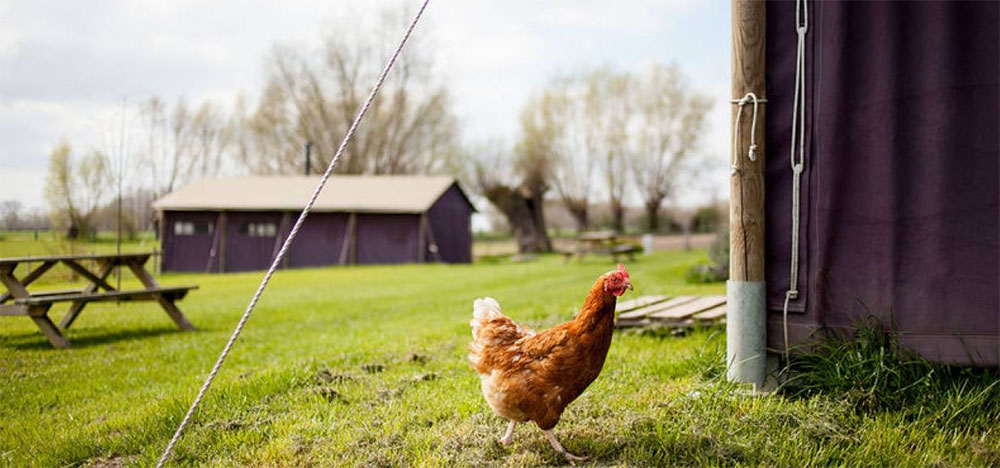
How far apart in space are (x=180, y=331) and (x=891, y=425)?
7.23m

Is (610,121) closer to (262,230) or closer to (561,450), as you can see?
(262,230)

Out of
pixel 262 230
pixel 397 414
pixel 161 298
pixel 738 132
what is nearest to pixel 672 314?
pixel 738 132

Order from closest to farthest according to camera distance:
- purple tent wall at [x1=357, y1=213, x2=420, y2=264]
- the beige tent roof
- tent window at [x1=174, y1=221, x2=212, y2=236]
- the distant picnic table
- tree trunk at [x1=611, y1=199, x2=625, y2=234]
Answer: the distant picnic table → the beige tent roof → purple tent wall at [x1=357, y1=213, x2=420, y2=264] → tent window at [x1=174, y1=221, x2=212, y2=236] → tree trunk at [x1=611, y1=199, x2=625, y2=234]

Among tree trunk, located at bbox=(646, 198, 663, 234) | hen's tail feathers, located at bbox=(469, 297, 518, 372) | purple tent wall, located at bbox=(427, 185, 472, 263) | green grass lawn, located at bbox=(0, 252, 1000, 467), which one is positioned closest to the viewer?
green grass lawn, located at bbox=(0, 252, 1000, 467)

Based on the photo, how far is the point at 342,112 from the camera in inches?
1410

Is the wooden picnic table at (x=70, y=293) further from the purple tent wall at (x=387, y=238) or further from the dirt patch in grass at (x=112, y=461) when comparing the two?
the purple tent wall at (x=387, y=238)

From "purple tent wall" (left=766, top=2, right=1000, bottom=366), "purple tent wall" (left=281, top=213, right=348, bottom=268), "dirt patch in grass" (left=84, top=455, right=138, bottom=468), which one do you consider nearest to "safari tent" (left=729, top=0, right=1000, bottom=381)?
"purple tent wall" (left=766, top=2, right=1000, bottom=366)

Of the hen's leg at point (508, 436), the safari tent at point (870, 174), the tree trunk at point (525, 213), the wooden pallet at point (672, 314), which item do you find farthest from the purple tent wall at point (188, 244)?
the safari tent at point (870, 174)

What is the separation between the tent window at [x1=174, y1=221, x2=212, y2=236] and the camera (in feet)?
85.6

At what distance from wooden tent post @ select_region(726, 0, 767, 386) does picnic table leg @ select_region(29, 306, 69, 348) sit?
5861 mm

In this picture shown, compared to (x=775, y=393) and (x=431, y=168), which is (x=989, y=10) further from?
(x=431, y=168)

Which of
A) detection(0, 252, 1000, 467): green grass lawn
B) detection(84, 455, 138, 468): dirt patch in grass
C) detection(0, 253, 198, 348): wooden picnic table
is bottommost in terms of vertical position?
detection(84, 455, 138, 468): dirt patch in grass

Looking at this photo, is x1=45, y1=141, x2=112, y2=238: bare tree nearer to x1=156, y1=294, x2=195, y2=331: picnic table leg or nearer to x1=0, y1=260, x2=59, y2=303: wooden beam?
x1=0, y1=260, x2=59, y2=303: wooden beam

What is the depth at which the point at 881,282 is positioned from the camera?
141 inches
